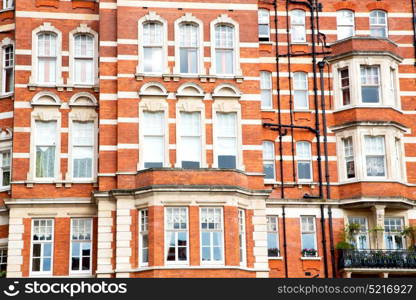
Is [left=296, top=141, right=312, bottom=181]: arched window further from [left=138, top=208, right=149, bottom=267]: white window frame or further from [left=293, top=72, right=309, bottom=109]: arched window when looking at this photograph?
[left=138, top=208, right=149, bottom=267]: white window frame

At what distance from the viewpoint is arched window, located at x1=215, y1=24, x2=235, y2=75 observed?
38.8 m

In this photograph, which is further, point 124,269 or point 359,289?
point 124,269

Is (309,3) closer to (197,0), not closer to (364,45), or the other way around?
(364,45)

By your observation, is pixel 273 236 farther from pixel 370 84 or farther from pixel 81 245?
pixel 81 245

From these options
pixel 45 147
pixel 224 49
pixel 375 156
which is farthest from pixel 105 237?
pixel 375 156

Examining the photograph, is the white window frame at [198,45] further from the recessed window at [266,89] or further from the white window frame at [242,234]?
the white window frame at [242,234]

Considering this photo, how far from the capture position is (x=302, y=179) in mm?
40406

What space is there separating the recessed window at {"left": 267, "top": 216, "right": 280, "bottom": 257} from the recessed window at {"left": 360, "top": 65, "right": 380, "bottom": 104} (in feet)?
22.2

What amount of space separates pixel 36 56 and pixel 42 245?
8.34m

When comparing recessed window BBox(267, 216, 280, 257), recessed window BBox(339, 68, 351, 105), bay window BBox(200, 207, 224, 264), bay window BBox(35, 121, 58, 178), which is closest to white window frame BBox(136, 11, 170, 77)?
bay window BBox(35, 121, 58, 178)

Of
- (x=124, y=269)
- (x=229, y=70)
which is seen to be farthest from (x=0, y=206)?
(x=229, y=70)

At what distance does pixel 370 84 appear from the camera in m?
40.7

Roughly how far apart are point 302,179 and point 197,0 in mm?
9149

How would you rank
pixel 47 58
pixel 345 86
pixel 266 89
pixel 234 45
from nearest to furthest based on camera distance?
1. pixel 234 45
2. pixel 47 58
3. pixel 345 86
4. pixel 266 89
